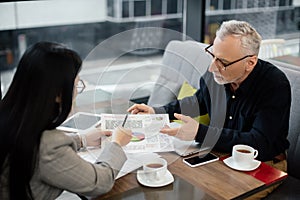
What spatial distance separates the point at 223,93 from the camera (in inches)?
73.7

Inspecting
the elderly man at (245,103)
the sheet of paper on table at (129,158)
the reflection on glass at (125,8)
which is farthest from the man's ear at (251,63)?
the reflection on glass at (125,8)

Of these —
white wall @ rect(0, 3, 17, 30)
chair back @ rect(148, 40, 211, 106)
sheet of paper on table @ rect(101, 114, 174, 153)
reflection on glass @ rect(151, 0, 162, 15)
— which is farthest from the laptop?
reflection on glass @ rect(151, 0, 162, 15)

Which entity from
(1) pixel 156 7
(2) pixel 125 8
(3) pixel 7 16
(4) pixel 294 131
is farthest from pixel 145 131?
(1) pixel 156 7

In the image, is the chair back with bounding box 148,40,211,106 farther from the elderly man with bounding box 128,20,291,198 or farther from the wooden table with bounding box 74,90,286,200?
the wooden table with bounding box 74,90,286,200

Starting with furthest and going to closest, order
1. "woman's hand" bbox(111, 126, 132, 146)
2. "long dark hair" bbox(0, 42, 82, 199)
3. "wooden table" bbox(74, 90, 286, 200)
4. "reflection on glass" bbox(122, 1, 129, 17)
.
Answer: "reflection on glass" bbox(122, 1, 129, 17) → "woman's hand" bbox(111, 126, 132, 146) → "wooden table" bbox(74, 90, 286, 200) → "long dark hair" bbox(0, 42, 82, 199)

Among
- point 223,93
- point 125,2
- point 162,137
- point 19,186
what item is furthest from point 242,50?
point 125,2

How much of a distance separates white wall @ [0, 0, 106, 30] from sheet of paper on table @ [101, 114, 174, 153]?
1.26m

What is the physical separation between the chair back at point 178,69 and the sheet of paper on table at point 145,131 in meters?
0.77

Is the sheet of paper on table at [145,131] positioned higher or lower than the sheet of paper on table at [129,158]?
higher

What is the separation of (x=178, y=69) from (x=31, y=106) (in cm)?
157

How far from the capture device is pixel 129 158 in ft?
4.92

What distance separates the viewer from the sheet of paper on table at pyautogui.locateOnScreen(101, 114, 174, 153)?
1.56 meters

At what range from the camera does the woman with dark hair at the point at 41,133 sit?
1128mm

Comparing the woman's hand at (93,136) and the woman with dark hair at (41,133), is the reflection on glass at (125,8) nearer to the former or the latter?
the woman's hand at (93,136)
